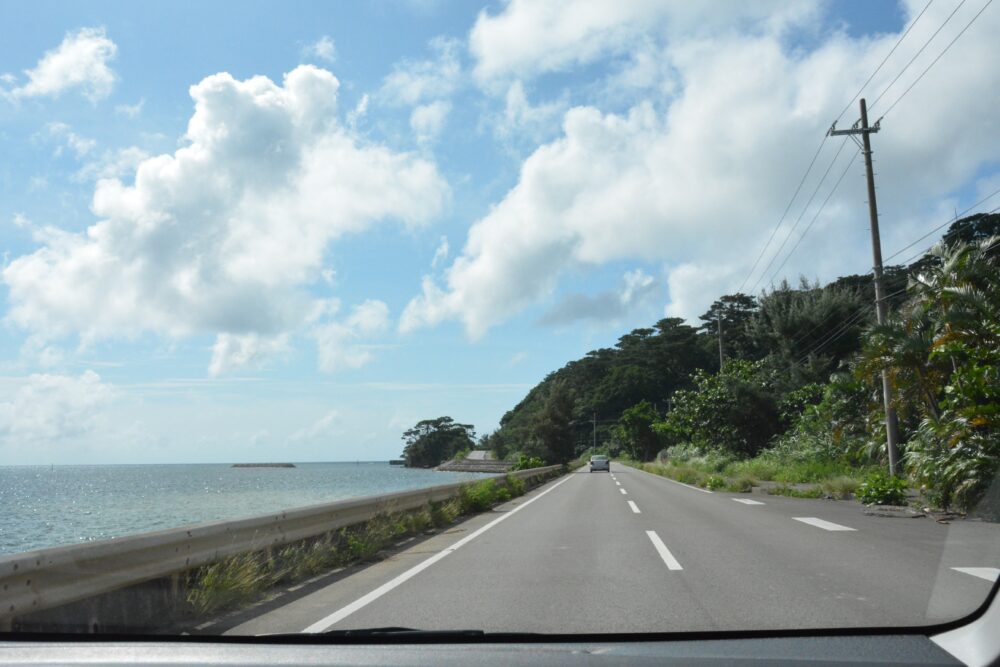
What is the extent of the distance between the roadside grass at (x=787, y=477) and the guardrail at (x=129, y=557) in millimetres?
16489

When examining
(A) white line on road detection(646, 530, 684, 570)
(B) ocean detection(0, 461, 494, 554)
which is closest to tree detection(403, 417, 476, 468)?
(B) ocean detection(0, 461, 494, 554)

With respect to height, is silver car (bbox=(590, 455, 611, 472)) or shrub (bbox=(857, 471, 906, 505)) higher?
shrub (bbox=(857, 471, 906, 505))

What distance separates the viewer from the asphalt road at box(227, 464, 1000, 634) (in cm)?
555

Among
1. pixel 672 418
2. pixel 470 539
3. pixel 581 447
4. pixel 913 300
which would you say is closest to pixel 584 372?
pixel 581 447

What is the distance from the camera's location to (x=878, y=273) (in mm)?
22375

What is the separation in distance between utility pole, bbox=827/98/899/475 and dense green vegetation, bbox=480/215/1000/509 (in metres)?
0.80

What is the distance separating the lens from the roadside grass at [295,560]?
6535 mm

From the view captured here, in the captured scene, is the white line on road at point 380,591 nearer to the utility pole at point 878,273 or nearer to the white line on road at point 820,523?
the white line on road at point 820,523

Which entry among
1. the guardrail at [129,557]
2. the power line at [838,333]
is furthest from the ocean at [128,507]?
the power line at [838,333]

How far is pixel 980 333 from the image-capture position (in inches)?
595

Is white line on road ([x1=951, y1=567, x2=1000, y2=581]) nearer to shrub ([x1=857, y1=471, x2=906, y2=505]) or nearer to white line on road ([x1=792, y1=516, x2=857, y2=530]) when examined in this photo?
white line on road ([x1=792, y1=516, x2=857, y2=530])

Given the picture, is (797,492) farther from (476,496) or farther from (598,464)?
(598,464)

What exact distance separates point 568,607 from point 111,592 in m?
3.46

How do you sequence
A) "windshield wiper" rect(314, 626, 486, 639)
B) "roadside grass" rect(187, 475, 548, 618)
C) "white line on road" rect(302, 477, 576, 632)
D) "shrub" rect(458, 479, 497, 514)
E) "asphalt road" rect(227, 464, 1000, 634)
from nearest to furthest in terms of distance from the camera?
"windshield wiper" rect(314, 626, 486, 639) < "asphalt road" rect(227, 464, 1000, 634) < "white line on road" rect(302, 477, 576, 632) < "roadside grass" rect(187, 475, 548, 618) < "shrub" rect(458, 479, 497, 514)
